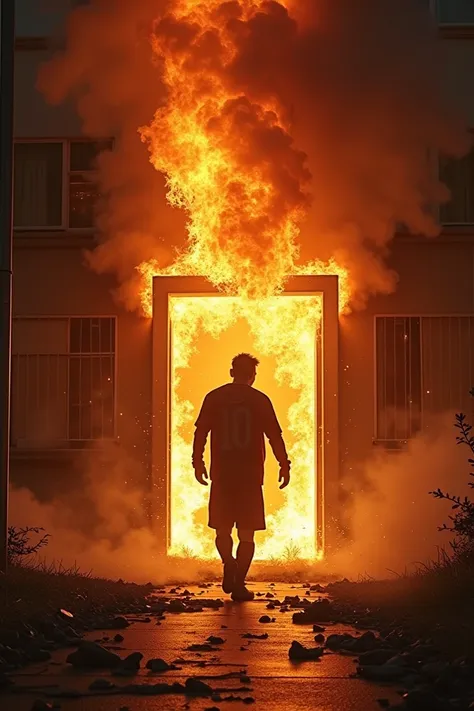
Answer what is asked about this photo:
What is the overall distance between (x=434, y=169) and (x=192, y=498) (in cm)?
482

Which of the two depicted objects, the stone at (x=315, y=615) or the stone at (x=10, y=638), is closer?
the stone at (x=10, y=638)

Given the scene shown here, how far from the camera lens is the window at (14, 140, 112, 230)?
16969 millimetres

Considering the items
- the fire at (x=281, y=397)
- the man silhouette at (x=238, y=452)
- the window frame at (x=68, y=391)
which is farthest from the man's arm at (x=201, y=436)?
the window frame at (x=68, y=391)

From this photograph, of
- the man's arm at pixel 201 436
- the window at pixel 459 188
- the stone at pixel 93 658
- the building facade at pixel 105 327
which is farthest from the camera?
the window at pixel 459 188

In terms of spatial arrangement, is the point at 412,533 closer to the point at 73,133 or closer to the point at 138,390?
the point at 138,390

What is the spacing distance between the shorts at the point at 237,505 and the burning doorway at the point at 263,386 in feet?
12.0

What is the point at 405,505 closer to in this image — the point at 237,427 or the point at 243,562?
the point at 237,427

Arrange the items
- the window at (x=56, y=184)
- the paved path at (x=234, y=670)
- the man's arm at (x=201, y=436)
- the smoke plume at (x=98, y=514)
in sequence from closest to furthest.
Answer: the paved path at (x=234, y=670) → the man's arm at (x=201, y=436) → the smoke plume at (x=98, y=514) → the window at (x=56, y=184)

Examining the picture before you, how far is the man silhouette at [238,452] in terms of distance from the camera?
1184cm

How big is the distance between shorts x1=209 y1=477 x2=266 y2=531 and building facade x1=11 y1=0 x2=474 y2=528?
4.16 meters

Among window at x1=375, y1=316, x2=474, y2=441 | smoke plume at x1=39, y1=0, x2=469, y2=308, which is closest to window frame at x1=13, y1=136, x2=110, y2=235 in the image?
smoke plume at x1=39, y1=0, x2=469, y2=308

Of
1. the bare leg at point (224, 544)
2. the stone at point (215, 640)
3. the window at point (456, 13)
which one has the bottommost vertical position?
the stone at point (215, 640)

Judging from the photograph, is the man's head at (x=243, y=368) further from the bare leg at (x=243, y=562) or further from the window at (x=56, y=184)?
the window at (x=56, y=184)

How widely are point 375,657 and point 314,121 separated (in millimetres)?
9680
